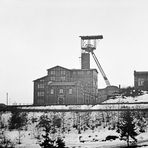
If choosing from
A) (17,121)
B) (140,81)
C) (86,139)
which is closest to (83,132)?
(86,139)

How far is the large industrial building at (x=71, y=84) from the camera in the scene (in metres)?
67.9

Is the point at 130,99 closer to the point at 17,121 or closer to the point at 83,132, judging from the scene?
the point at 83,132

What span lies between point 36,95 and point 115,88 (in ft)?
76.5

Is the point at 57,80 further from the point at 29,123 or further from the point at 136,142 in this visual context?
the point at 136,142

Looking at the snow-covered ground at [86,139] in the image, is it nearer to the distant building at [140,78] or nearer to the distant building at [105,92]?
the distant building at [140,78]

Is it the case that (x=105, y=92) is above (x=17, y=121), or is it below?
above

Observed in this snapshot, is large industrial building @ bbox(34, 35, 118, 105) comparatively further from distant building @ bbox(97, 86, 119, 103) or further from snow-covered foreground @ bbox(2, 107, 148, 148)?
snow-covered foreground @ bbox(2, 107, 148, 148)


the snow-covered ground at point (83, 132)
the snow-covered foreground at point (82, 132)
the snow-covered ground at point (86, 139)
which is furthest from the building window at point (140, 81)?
the snow-covered ground at point (86, 139)

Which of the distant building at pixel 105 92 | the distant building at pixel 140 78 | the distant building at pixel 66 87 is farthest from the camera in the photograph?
the distant building at pixel 105 92

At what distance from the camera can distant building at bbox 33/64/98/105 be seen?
6788 centimetres

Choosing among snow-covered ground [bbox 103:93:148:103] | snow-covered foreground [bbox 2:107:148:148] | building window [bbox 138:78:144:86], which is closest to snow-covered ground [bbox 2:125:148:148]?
snow-covered foreground [bbox 2:107:148:148]

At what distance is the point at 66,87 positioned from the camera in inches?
2680

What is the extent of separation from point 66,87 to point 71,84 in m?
1.26

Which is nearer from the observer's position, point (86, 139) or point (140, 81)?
point (86, 139)
